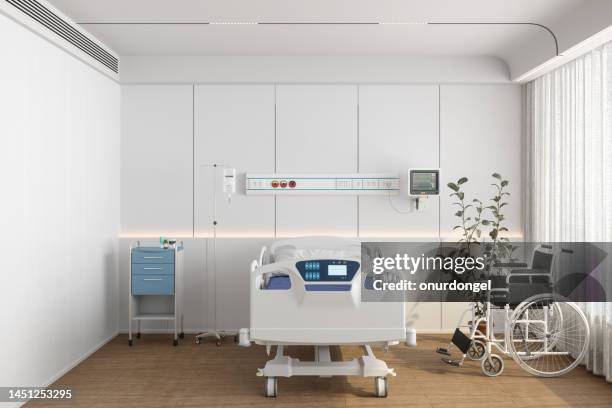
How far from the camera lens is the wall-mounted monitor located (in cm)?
560

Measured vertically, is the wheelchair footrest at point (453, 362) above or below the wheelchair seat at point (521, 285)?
below

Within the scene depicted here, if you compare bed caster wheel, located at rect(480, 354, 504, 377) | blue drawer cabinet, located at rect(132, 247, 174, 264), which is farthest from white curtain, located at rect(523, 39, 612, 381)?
blue drawer cabinet, located at rect(132, 247, 174, 264)

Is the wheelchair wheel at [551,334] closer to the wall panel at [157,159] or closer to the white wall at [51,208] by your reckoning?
the wall panel at [157,159]

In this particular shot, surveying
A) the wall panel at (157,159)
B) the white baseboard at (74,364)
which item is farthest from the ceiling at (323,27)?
the white baseboard at (74,364)

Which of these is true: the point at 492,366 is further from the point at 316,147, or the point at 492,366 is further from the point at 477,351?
the point at 316,147

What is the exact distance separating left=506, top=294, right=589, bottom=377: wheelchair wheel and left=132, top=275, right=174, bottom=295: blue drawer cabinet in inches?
124

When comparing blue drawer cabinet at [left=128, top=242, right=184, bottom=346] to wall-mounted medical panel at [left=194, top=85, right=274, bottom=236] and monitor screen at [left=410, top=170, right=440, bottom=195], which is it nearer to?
wall-mounted medical panel at [left=194, top=85, right=274, bottom=236]

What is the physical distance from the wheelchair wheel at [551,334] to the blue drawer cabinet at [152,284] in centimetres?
315

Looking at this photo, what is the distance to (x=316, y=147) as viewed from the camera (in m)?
5.80

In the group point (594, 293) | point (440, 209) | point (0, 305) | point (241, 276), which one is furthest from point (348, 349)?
point (0, 305)

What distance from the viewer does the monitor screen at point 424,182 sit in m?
5.60

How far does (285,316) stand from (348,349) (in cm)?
169

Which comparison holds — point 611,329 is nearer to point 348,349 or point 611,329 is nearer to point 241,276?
point 348,349

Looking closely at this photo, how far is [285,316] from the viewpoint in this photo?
361 centimetres
